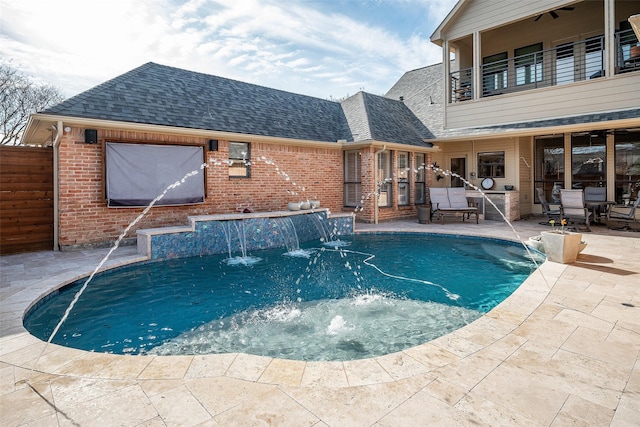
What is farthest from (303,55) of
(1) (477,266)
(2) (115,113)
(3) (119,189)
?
(1) (477,266)

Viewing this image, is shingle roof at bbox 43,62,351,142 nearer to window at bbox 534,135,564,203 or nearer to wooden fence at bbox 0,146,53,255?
wooden fence at bbox 0,146,53,255

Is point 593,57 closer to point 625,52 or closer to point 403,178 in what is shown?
point 625,52

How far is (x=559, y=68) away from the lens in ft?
36.5

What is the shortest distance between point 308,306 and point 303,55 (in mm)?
10832

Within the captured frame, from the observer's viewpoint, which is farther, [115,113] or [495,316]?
[115,113]

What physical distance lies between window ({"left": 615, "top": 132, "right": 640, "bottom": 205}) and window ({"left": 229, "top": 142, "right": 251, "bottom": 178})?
11316mm

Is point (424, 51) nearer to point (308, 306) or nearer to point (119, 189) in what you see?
point (119, 189)

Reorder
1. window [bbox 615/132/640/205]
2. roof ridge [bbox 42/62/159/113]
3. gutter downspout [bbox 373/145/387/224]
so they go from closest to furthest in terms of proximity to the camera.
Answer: roof ridge [bbox 42/62/159/113]
window [bbox 615/132/640/205]
gutter downspout [bbox 373/145/387/224]

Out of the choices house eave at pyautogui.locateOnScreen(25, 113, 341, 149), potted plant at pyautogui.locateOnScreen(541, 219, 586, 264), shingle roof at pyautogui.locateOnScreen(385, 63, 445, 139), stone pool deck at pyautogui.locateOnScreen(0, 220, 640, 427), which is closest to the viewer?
stone pool deck at pyautogui.locateOnScreen(0, 220, 640, 427)

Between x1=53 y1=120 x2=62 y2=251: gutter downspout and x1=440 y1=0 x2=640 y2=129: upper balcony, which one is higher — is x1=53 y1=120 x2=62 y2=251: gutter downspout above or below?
below

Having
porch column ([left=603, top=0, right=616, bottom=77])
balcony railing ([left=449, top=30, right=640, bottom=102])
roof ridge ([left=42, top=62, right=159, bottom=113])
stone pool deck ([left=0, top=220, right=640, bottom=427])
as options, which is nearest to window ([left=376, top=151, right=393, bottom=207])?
balcony railing ([left=449, top=30, right=640, bottom=102])

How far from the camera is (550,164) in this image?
1203 cm

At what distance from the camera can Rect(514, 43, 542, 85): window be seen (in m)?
11.5

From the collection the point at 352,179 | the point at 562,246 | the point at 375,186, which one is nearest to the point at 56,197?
the point at 352,179
